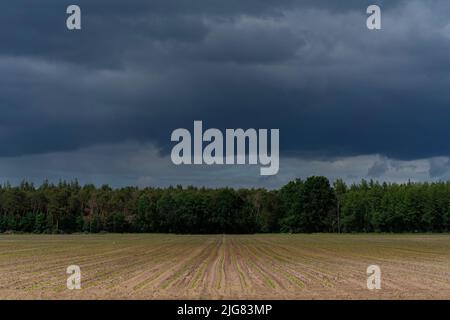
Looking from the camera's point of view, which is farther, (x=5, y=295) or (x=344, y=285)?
(x=344, y=285)

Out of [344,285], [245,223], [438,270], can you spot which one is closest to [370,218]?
[245,223]

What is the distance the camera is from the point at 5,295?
26359mm

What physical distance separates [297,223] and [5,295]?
15835 centimetres
